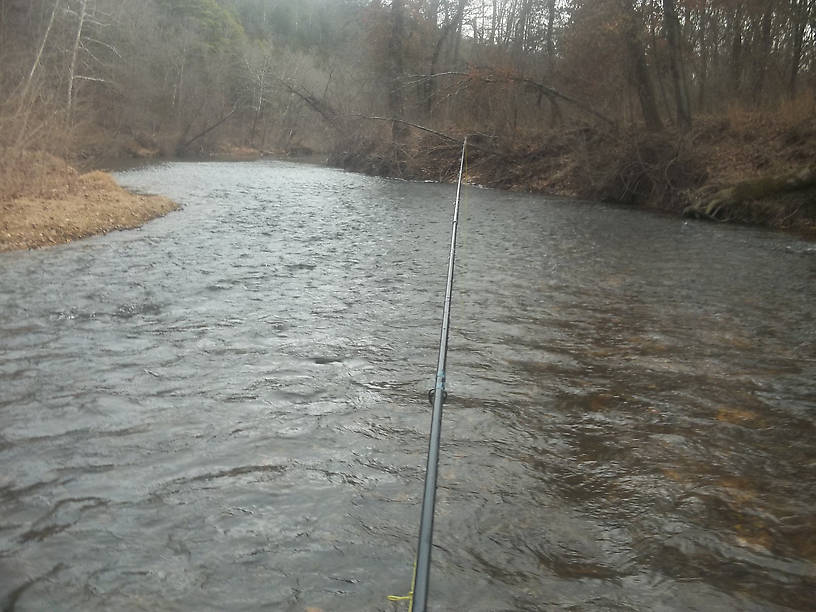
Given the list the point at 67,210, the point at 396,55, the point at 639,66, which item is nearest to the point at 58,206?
the point at 67,210

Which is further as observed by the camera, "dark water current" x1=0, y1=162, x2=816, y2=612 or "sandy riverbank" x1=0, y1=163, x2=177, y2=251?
"sandy riverbank" x1=0, y1=163, x2=177, y2=251

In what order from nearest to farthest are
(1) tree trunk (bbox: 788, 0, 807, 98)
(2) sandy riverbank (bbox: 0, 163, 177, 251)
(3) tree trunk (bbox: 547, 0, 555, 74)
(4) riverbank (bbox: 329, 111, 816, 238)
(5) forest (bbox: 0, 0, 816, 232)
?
(2) sandy riverbank (bbox: 0, 163, 177, 251), (4) riverbank (bbox: 329, 111, 816, 238), (5) forest (bbox: 0, 0, 816, 232), (1) tree trunk (bbox: 788, 0, 807, 98), (3) tree trunk (bbox: 547, 0, 555, 74)

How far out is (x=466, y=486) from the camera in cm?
424

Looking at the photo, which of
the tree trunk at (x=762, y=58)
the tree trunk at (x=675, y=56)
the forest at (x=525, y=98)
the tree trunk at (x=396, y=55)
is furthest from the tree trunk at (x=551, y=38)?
the tree trunk at (x=396, y=55)

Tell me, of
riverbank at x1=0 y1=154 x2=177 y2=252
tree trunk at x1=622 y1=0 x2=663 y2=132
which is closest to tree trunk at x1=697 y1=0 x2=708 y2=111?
tree trunk at x1=622 y1=0 x2=663 y2=132

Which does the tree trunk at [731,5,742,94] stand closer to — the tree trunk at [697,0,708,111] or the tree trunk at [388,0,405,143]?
the tree trunk at [697,0,708,111]

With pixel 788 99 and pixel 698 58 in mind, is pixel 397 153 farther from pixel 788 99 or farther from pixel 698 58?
pixel 788 99

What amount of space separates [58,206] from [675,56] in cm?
1649

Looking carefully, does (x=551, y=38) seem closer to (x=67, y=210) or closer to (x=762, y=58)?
(x=762, y=58)

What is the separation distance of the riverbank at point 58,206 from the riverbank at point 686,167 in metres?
11.8

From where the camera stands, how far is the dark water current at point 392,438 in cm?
338

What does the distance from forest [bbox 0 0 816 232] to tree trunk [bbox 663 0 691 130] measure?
56 mm

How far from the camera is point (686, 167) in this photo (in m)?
18.7

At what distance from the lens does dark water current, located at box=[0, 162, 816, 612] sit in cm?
338
